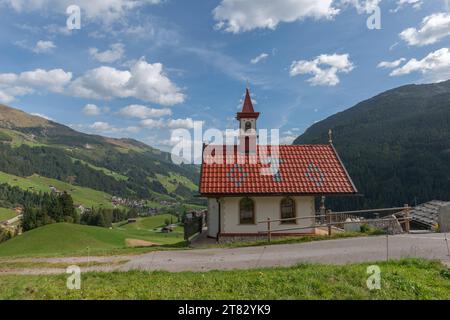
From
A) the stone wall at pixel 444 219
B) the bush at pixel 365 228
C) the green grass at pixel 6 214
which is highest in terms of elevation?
the stone wall at pixel 444 219

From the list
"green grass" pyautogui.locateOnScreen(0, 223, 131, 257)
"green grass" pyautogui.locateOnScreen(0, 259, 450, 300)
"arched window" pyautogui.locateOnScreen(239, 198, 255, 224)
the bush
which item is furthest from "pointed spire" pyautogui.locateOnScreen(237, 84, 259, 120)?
"green grass" pyautogui.locateOnScreen(0, 223, 131, 257)

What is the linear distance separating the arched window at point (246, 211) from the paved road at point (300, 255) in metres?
5.65

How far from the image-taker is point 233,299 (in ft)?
28.3

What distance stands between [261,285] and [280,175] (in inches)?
667

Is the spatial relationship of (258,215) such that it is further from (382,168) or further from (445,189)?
(382,168)

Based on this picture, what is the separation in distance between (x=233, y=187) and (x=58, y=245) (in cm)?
3216

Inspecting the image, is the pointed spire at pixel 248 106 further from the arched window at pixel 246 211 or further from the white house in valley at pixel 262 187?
the arched window at pixel 246 211


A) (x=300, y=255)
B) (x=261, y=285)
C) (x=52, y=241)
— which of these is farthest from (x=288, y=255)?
(x=52, y=241)

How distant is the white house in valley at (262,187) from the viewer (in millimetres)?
24547

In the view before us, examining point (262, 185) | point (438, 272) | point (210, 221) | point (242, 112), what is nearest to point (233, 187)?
point (262, 185)

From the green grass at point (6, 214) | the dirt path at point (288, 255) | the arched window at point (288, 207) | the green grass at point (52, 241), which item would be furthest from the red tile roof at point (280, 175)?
the green grass at point (6, 214)

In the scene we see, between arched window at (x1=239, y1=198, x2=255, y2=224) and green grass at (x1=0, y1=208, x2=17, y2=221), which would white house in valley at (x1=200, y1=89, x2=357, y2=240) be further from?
green grass at (x1=0, y1=208, x2=17, y2=221)

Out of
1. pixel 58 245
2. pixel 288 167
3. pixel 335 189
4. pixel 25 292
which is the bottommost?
pixel 58 245

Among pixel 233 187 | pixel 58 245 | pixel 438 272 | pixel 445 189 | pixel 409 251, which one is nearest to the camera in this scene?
pixel 438 272
